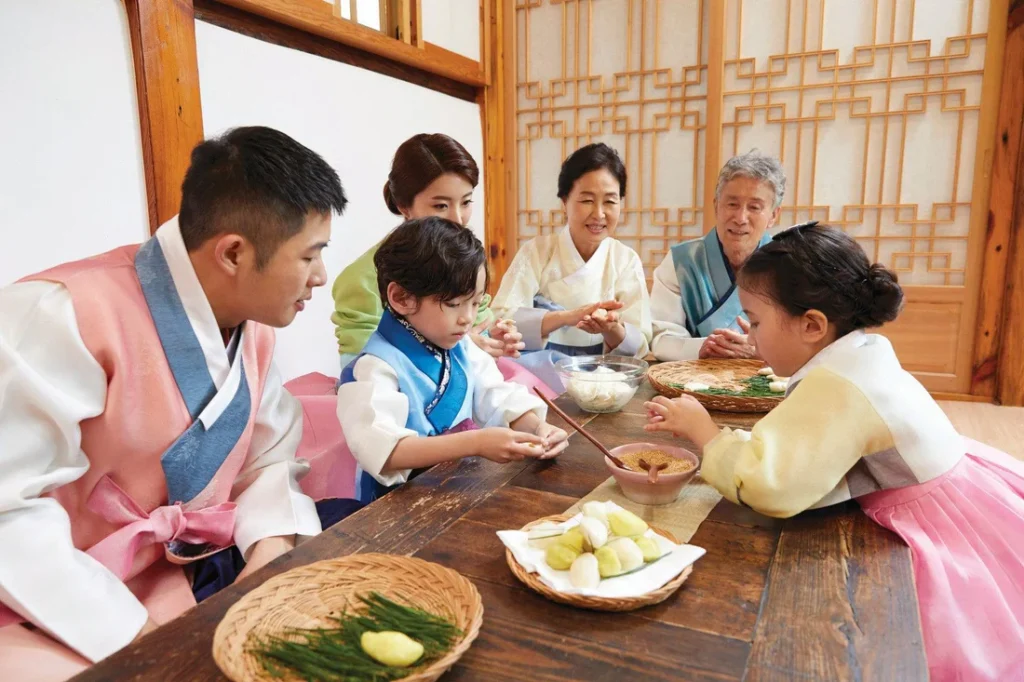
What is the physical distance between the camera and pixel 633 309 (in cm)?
307

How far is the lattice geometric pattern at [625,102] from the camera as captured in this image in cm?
508

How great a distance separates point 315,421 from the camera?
237 cm

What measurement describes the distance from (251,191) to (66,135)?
1.71m

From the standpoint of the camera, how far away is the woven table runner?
3.80ft

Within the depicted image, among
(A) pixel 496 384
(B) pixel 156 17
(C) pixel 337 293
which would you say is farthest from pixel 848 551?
(B) pixel 156 17

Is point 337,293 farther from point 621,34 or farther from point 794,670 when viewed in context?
point 621,34

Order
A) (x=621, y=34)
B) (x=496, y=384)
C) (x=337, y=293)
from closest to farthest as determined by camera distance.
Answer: (x=496, y=384), (x=337, y=293), (x=621, y=34)

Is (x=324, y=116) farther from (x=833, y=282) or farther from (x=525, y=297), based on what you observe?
(x=833, y=282)

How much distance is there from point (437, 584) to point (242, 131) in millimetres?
1026

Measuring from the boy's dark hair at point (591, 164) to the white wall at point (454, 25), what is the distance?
214 centimetres

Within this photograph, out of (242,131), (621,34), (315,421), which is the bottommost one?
(315,421)

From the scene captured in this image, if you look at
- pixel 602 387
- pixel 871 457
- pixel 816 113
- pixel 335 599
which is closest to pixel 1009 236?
pixel 816 113

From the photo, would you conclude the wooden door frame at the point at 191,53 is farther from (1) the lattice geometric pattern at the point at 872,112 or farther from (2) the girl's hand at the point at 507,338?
(1) the lattice geometric pattern at the point at 872,112

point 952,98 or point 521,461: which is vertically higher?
point 952,98
